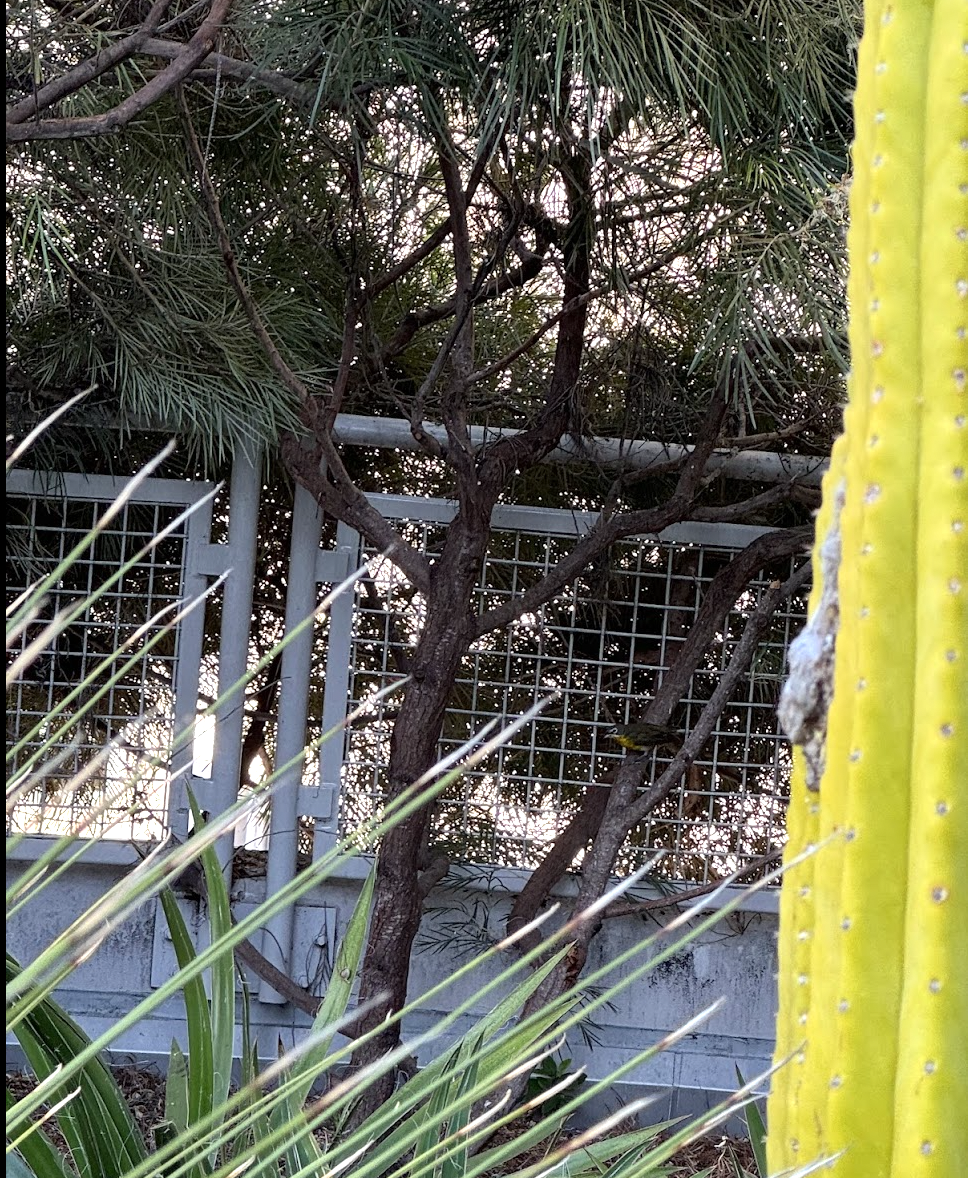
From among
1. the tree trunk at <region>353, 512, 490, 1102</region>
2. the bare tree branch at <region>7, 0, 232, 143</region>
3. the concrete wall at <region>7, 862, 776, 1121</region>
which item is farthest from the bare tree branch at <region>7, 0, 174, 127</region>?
the concrete wall at <region>7, 862, 776, 1121</region>

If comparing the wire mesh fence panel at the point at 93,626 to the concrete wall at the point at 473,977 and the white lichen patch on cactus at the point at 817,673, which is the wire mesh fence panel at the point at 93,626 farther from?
the white lichen patch on cactus at the point at 817,673

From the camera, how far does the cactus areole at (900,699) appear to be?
60 centimetres

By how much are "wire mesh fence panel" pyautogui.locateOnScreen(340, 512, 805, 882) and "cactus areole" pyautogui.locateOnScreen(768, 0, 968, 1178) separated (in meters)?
1.85

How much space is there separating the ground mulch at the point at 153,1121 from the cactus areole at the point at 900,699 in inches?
74.4

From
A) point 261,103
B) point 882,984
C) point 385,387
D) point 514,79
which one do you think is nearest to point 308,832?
point 385,387

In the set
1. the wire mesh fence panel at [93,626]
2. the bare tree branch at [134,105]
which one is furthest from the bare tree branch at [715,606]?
the bare tree branch at [134,105]

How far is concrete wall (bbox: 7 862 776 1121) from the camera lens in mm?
2557

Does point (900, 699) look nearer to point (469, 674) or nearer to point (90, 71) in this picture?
point (90, 71)

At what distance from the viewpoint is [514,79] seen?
150 centimetres

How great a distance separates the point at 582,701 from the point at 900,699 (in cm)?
216

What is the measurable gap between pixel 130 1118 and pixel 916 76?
1316mm

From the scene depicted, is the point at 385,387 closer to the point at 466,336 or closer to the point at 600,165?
the point at 466,336

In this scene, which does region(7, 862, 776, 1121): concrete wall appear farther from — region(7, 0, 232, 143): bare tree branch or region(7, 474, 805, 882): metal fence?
region(7, 0, 232, 143): bare tree branch

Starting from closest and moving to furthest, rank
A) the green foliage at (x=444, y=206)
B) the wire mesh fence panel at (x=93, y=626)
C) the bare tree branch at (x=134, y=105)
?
the bare tree branch at (x=134, y=105)
the green foliage at (x=444, y=206)
the wire mesh fence panel at (x=93, y=626)
